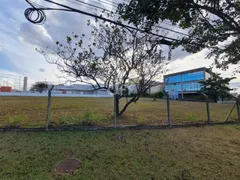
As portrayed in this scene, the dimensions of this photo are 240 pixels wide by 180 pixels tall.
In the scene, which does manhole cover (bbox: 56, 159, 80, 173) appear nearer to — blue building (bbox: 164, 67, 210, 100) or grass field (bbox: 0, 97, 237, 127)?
grass field (bbox: 0, 97, 237, 127)

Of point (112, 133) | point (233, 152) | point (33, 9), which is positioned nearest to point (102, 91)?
point (112, 133)

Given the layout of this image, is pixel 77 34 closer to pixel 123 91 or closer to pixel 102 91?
pixel 102 91

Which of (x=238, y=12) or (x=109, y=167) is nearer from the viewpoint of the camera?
(x=109, y=167)

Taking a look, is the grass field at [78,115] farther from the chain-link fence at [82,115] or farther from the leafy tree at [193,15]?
the leafy tree at [193,15]

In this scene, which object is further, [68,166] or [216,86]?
[216,86]

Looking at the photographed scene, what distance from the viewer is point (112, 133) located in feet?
14.4

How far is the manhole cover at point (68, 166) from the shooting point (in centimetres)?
270

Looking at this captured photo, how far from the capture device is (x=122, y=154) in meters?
3.32

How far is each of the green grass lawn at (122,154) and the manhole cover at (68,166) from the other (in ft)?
0.31

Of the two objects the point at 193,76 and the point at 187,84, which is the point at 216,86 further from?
the point at 187,84

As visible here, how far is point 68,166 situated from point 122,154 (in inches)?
46.0

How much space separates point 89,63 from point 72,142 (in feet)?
11.2

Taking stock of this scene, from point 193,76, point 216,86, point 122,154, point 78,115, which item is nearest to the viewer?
point 122,154

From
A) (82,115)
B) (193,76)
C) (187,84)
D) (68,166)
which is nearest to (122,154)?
(68,166)
